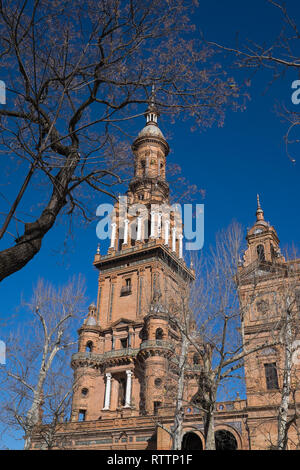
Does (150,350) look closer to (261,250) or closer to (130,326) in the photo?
(130,326)

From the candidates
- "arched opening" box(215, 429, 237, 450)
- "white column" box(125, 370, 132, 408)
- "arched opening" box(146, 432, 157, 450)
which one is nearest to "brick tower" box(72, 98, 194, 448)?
"white column" box(125, 370, 132, 408)

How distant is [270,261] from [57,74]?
89.5 ft

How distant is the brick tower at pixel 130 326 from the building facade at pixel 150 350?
99 millimetres

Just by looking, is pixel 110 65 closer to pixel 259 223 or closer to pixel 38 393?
pixel 38 393

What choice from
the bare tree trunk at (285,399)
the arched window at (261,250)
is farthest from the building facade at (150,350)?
the bare tree trunk at (285,399)

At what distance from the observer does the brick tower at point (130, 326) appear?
136ft

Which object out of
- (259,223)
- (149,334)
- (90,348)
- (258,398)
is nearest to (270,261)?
(259,223)

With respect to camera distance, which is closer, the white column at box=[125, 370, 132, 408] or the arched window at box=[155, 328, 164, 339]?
the white column at box=[125, 370, 132, 408]

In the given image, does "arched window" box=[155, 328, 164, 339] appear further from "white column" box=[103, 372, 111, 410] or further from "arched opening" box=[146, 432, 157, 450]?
"arched opening" box=[146, 432, 157, 450]

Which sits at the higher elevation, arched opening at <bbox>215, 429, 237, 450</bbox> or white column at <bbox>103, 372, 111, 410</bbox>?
white column at <bbox>103, 372, 111, 410</bbox>

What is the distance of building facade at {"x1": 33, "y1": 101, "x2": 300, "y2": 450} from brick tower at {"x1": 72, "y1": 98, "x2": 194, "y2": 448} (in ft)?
0.33

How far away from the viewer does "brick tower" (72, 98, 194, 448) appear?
41.4 m

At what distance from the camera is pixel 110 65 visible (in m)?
8.75

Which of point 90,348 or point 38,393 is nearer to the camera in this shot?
point 38,393
